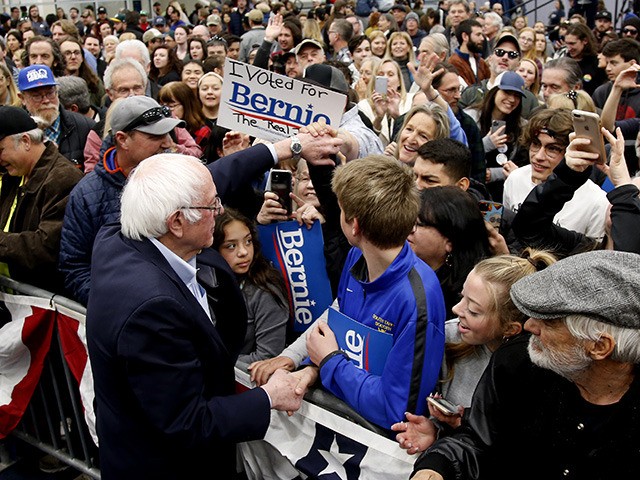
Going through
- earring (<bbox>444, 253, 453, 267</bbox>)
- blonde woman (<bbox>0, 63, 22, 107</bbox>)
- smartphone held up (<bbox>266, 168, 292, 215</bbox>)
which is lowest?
blonde woman (<bbox>0, 63, 22, 107</bbox>)

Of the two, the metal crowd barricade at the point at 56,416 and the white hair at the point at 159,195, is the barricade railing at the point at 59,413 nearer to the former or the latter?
the metal crowd barricade at the point at 56,416

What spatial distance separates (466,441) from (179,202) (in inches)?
50.7

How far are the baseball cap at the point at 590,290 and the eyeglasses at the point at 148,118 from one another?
234 cm

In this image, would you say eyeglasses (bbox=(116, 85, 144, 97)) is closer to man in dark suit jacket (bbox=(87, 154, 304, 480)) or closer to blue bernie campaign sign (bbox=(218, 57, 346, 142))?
blue bernie campaign sign (bbox=(218, 57, 346, 142))

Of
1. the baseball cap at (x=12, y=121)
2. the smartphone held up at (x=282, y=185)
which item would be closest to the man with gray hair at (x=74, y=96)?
the baseball cap at (x=12, y=121)

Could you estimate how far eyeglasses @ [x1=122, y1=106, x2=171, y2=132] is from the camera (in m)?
3.66

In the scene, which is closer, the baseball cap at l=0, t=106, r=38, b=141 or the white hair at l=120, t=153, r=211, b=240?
the white hair at l=120, t=153, r=211, b=240

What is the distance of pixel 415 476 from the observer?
231cm

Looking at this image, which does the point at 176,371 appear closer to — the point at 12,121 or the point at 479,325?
the point at 479,325

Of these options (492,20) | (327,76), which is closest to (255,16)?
(492,20)

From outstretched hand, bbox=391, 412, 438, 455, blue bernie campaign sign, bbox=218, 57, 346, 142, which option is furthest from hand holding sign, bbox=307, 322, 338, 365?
blue bernie campaign sign, bbox=218, 57, 346, 142

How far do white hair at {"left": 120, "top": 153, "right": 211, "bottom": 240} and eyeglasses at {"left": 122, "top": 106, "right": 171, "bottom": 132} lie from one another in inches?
48.5

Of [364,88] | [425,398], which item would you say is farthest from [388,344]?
[364,88]

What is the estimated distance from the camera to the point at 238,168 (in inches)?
135
